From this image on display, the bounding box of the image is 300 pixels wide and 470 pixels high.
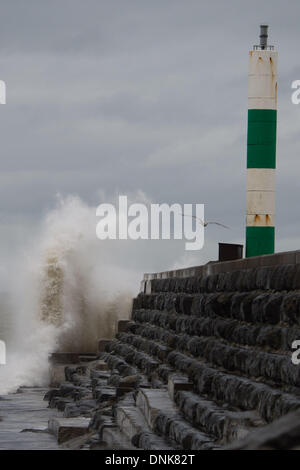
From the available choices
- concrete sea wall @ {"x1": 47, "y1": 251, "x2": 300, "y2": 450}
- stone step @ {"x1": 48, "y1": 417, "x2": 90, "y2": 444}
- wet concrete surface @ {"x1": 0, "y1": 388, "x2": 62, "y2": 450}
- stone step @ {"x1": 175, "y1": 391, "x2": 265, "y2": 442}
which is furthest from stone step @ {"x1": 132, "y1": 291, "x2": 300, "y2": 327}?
wet concrete surface @ {"x1": 0, "y1": 388, "x2": 62, "y2": 450}

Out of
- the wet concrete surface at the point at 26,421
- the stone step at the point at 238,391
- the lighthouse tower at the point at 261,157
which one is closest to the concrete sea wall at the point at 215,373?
the stone step at the point at 238,391

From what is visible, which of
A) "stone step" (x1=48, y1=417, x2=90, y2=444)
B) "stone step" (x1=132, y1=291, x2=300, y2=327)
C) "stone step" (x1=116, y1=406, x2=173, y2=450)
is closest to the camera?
"stone step" (x1=132, y1=291, x2=300, y2=327)

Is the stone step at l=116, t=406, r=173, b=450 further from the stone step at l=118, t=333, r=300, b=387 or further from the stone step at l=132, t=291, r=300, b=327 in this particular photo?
the stone step at l=132, t=291, r=300, b=327

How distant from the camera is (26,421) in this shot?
13133mm

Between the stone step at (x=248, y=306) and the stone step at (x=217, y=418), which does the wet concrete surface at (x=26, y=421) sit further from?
the stone step at (x=248, y=306)

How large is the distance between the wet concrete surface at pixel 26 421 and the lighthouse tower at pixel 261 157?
458 centimetres

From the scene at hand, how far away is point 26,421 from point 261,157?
7.94 m

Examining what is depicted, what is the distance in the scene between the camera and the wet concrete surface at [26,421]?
1044 centimetres

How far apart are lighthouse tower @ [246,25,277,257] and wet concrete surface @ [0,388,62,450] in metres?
4.58

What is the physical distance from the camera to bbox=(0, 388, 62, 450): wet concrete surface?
34.2ft

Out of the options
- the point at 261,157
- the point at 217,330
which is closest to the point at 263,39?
the point at 261,157
